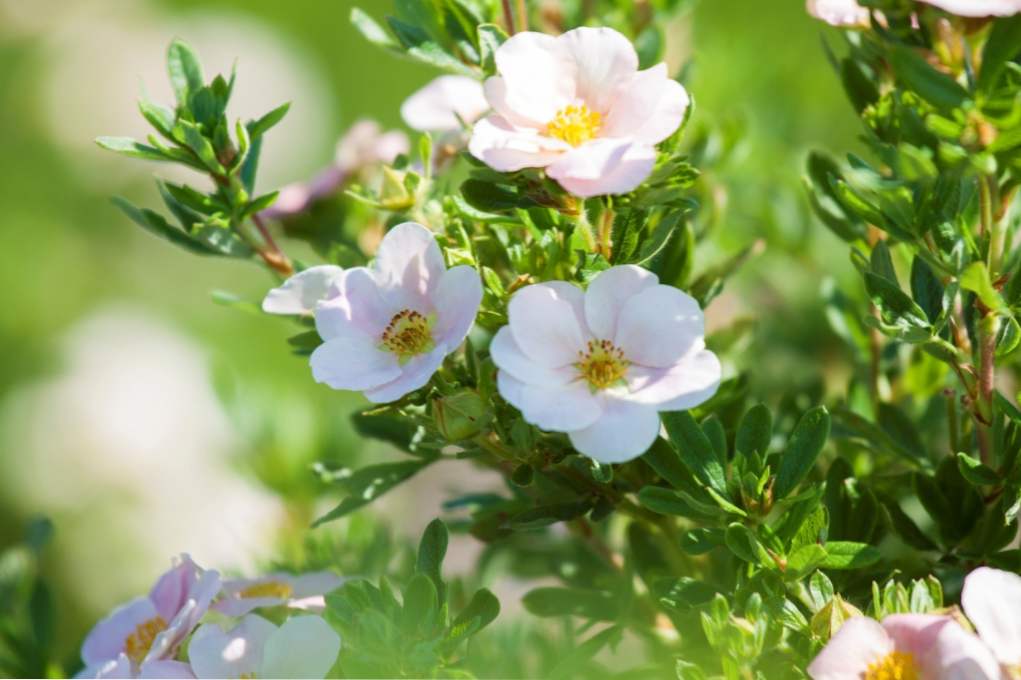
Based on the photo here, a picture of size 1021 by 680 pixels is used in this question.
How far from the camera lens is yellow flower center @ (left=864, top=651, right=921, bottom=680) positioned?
486 millimetres

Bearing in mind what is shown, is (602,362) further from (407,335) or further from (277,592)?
(277,592)

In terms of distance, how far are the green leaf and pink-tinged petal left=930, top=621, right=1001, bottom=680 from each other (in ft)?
0.37

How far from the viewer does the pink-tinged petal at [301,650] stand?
55 cm

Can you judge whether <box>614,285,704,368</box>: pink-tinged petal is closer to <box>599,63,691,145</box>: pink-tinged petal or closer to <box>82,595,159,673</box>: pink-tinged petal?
<box>599,63,691,145</box>: pink-tinged petal

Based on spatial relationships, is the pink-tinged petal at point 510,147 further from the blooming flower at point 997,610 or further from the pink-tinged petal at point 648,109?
the blooming flower at point 997,610

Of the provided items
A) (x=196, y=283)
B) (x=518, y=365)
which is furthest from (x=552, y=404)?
(x=196, y=283)

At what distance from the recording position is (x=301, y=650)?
0.56m

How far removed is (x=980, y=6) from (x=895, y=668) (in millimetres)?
271

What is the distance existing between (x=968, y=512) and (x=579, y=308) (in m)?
0.24

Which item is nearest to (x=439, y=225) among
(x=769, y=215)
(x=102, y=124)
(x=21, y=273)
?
(x=769, y=215)

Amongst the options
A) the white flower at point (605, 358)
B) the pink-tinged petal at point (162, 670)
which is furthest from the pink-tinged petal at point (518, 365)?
the pink-tinged petal at point (162, 670)

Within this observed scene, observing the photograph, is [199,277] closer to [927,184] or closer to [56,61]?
[56,61]

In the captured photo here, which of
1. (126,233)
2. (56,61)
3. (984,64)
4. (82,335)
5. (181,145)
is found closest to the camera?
(984,64)

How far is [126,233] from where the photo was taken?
2.26 m
